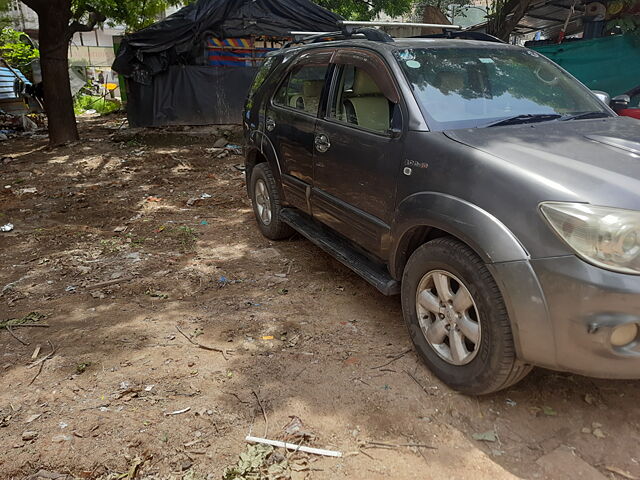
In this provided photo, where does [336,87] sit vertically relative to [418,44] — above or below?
below

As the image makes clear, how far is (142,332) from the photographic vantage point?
11.9 feet

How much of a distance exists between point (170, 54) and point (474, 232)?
12.0 metres

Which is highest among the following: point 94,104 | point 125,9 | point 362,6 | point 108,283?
point 362,6

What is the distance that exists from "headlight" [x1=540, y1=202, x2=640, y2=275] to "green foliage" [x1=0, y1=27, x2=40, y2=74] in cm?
1958

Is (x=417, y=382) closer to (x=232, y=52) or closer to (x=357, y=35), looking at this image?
(x=357, y=35)

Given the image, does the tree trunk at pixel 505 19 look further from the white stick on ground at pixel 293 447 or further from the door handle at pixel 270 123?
the white stick on ground at pixel 293 447

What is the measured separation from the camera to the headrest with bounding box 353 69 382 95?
11.9ft

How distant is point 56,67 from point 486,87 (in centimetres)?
1104

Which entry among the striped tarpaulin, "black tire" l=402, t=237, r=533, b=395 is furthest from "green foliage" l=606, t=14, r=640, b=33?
"black tire" l=402, t=237, r=533, b=395

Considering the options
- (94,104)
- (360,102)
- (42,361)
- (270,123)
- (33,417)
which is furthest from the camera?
(94,104)

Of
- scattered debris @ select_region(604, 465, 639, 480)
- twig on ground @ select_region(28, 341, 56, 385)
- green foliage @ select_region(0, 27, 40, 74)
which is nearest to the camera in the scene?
scattered debris @ select_region(604, 465, 639, 480)

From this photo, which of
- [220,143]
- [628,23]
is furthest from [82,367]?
[628,23]

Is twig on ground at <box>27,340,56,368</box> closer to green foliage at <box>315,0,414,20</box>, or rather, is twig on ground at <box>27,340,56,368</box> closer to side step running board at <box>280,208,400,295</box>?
side step running board at <box>280,208,400,295</box>

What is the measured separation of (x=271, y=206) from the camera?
511cm
